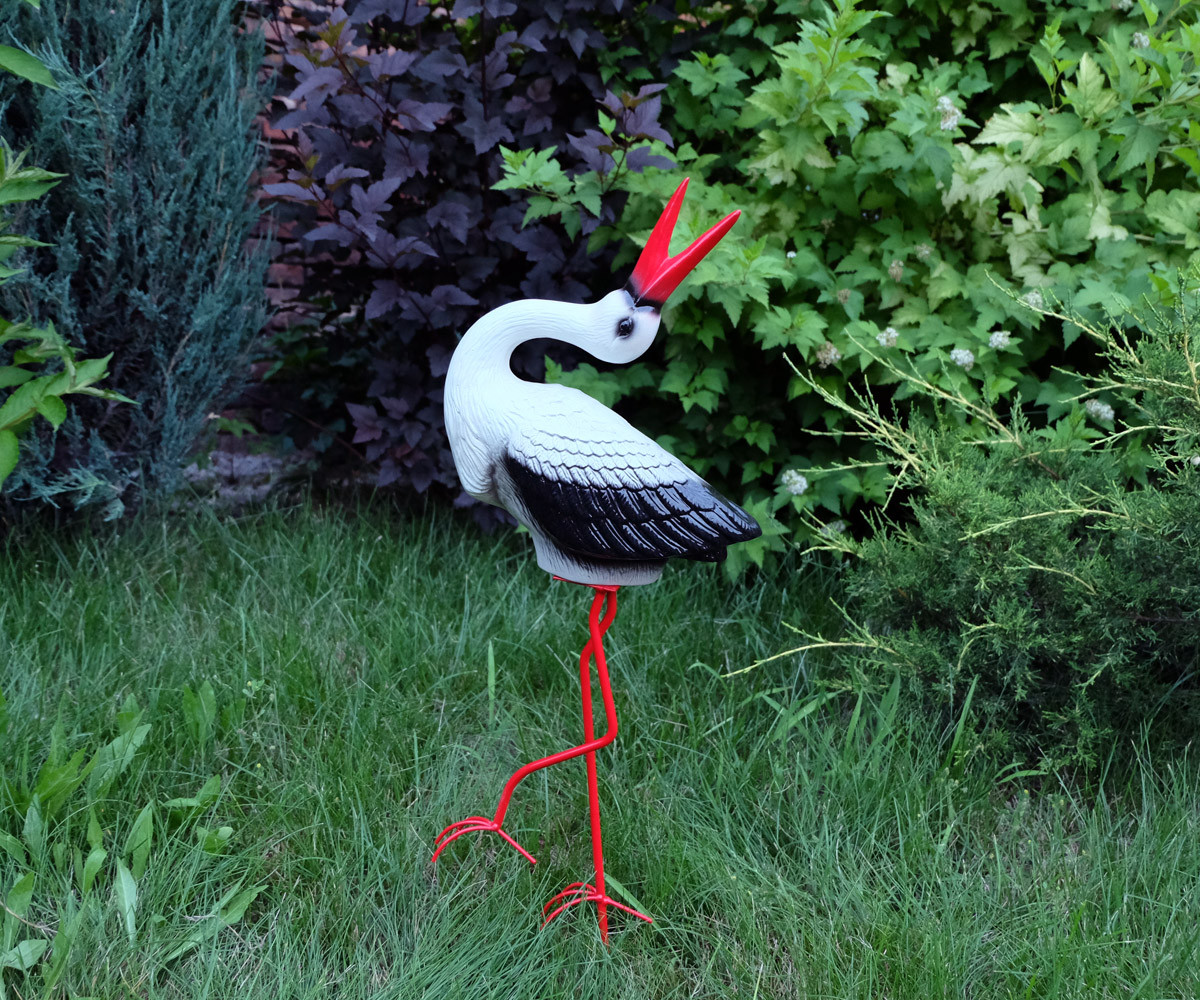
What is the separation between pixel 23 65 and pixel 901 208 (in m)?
2.24

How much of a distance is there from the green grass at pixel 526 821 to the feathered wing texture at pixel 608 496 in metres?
0.73

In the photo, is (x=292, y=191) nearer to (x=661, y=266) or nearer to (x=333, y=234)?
(x=333, y=234)

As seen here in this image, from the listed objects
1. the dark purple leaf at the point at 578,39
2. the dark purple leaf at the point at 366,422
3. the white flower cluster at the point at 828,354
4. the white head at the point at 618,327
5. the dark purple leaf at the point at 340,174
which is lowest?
the dark purple leaf at the point at 366,422

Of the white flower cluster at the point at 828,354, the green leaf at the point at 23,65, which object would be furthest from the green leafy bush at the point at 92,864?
the white flower cluster at the point at 828,354

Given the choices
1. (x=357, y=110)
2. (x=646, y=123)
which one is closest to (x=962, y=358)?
(x=646, y=123)

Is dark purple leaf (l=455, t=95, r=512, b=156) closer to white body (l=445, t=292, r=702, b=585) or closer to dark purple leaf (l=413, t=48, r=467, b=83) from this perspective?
dark purple leaf (l=413, t=48, r=467, b=83)

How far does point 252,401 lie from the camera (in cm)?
343

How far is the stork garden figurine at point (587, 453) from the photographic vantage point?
58.6 inches

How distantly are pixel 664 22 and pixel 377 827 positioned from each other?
103 inches

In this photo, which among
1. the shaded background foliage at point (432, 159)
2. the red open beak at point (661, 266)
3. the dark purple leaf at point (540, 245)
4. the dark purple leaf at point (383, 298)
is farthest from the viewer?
the dark purple leaf at point (540, 245)

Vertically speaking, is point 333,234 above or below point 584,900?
above

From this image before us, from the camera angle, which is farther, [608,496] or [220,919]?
[220,919]

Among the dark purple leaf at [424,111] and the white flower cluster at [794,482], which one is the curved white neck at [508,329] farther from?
the dark purple leaf at [424,111]

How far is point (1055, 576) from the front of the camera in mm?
2176
